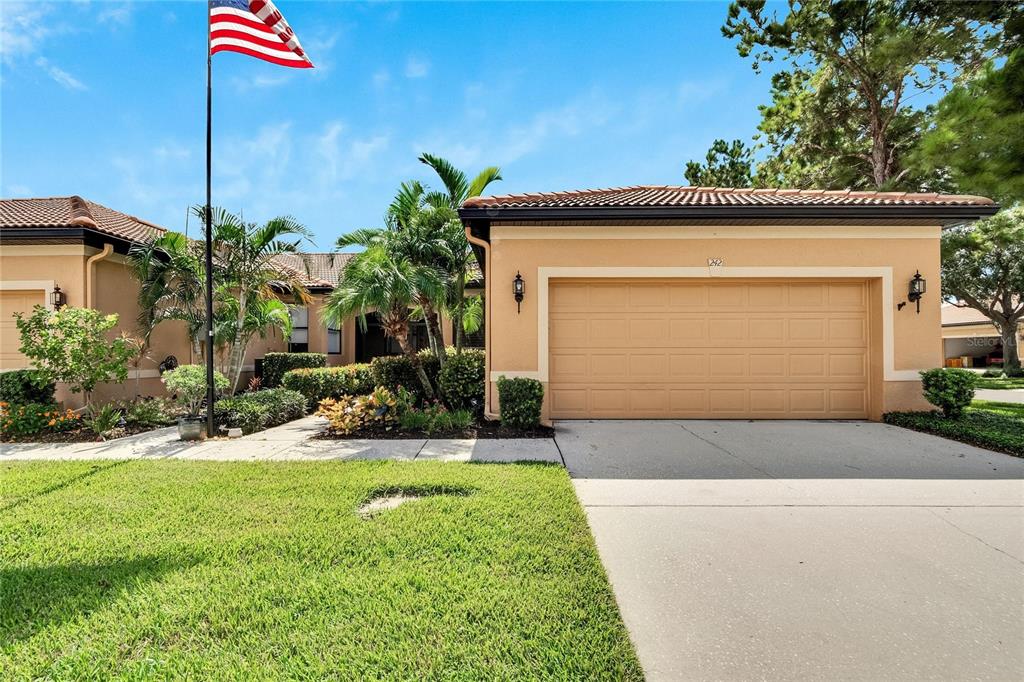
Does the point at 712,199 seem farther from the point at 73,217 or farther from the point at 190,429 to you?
the point at 73,217

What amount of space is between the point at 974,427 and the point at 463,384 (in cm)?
800

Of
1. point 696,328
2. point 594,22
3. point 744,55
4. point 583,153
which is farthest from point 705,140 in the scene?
point 696,328

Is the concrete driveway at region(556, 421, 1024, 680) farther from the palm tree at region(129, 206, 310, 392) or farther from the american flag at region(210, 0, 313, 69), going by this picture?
the american flag at region(210, 0, 313, 69)

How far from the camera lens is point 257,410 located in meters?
7.47

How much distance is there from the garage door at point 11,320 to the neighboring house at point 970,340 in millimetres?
42661

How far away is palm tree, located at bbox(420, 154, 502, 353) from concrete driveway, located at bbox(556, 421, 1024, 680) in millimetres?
4996

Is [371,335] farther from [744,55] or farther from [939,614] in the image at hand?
[744,55]

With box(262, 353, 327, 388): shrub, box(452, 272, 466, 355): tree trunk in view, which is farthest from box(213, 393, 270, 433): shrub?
box(262, 353, 327, 388): shrub

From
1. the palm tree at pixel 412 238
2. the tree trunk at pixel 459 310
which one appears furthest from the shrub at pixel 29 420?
the tree trunk at pixel 459 310

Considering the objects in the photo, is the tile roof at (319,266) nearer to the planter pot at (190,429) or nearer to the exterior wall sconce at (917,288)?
the planter pot at (190,429)

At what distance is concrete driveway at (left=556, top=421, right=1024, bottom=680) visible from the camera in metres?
2.08

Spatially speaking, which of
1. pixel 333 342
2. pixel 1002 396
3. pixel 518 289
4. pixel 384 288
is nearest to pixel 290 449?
pixel 384 288

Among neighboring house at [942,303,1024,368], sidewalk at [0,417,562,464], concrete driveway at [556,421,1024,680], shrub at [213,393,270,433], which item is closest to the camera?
concrete driveway at [556,421,1024,680]

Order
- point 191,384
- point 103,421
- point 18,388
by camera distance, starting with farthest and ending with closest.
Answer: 1. point 18,388
2. point 191,384
3. point 103,421
